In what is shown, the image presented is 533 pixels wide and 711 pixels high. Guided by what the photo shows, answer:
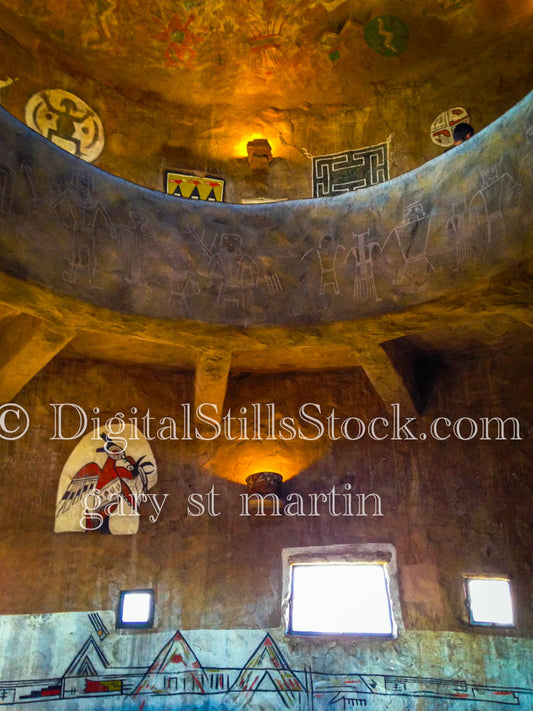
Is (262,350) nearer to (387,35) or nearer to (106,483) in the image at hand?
(106,483)

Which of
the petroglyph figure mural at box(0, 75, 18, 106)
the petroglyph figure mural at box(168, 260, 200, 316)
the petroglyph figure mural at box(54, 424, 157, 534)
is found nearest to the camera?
the petroglyph figure mural at box(168, 260, 200, 316)

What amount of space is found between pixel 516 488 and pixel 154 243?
229 inches

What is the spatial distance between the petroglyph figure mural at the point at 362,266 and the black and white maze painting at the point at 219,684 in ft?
15.9

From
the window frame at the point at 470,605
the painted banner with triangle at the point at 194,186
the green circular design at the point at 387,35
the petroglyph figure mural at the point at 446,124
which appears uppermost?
the green circular design at the point at 387,35

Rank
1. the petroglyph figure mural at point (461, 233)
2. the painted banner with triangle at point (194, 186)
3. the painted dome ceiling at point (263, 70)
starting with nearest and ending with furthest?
1. the petroglyph figure mural at point (461, 233)
2. the painted dome ceiling at point (263, 70)
3. the painted banner with triangle at point (194, 186)

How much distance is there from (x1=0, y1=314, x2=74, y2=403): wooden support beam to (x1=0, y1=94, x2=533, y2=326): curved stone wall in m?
0.92

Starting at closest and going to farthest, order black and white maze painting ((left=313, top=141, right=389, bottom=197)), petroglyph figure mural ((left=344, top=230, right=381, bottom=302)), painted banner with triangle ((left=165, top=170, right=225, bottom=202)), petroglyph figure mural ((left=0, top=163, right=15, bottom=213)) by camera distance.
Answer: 1. petroglyph figure mural ((left=0, top=163, right=15, bottom=213))
2. petroglyph figure mural ((left=344, top=230, right=381, bottom=302))
3. black and white maze painting ((left=313, top=141, right=389, bottom=197))
4. painted banner with triangle ((left=165, top=170, right=225, bottom=202))

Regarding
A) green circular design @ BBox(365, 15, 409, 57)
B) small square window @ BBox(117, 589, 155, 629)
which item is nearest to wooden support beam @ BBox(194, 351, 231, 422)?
small square window @ BBox(117, 589, 155, 629)

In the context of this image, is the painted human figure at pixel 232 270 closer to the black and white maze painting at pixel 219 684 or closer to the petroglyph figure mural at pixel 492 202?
the petroglyph figure mural at pixel 492 202

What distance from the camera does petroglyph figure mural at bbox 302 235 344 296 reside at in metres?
7.25

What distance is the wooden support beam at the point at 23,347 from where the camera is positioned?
7141 mm

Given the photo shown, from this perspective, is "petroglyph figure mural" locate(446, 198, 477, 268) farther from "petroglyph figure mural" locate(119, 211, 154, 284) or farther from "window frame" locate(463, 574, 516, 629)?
"window frame" locate(463, 574, 516, 629)

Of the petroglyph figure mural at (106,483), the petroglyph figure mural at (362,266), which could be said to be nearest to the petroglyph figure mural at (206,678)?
the petroglyph figure mural at (106,483)

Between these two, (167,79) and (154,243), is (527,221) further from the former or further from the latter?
(167,79)
